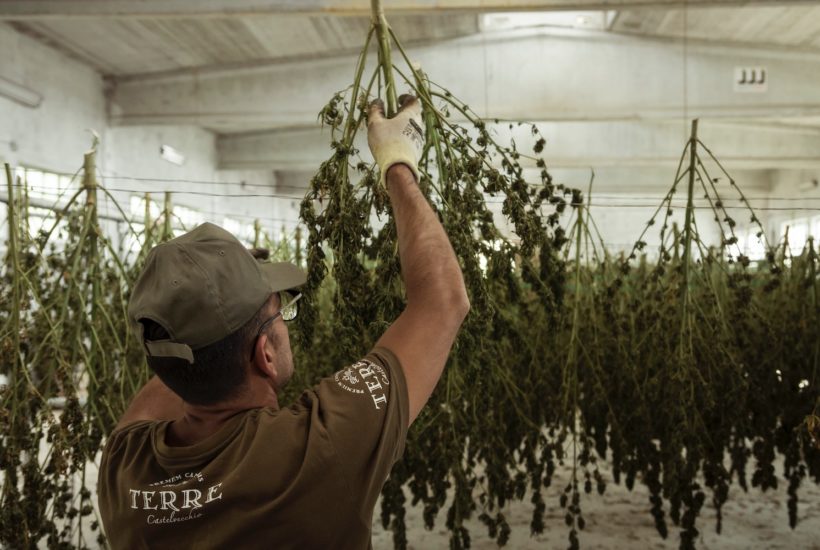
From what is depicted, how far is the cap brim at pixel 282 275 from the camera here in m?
1.44

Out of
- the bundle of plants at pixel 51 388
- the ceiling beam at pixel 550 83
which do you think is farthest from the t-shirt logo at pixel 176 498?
the ceiling beam at pixel 550 83

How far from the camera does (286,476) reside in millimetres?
1172

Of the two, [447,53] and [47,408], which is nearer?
[47,408]

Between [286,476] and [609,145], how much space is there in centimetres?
984

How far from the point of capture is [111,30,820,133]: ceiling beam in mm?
7766

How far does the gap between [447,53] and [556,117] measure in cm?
135

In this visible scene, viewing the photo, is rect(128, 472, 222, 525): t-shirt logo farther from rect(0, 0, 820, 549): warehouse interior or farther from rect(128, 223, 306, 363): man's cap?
rect(0, 0, 820, 549): warehouse interior

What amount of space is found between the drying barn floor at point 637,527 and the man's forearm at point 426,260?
3.15m

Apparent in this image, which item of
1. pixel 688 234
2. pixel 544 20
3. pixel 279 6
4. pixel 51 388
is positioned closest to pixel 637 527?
pixel 688 234

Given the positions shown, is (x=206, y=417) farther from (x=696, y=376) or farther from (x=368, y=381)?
(x=696, y=376)

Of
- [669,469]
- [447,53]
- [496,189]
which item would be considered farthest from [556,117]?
[496,189]

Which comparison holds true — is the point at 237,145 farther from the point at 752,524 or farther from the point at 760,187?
the point at 760,187

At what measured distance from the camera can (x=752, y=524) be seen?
14.2ft

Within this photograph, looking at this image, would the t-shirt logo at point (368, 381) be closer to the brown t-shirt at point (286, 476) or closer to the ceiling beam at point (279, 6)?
the brown t-shirt at point (286, 476)
